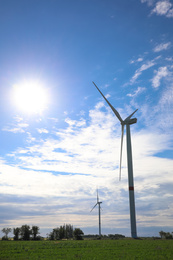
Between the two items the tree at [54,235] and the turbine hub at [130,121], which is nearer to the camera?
the turbine hub at [130,121]

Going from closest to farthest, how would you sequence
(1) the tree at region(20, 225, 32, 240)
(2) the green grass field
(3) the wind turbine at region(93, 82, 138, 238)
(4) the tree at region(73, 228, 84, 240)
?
(2) the green grass field, (3) the wind turbine at region(93, 82, 138, 238), (4) the tree at region(73, 228, 84, 240), (1) the tree at region(20, 225, 32, 240)

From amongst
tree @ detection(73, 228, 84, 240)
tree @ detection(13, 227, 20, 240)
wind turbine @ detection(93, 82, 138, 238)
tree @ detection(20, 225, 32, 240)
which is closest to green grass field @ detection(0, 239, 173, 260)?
wind turbine @ detection(93, 82, 138, 238)

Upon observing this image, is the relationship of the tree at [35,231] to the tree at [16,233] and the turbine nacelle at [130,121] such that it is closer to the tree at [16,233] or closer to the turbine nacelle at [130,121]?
the tree at [16,233]

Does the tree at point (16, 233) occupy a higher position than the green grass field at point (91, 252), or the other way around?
the green grass field at point (91, 252)

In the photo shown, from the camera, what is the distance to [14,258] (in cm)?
2764

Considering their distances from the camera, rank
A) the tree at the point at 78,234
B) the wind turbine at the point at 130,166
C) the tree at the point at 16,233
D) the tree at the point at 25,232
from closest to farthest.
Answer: the wind turbine at the point at 130,166
the tree at the point at 78,234
the tree at the point at 25,232
the tree at the point at 16,233

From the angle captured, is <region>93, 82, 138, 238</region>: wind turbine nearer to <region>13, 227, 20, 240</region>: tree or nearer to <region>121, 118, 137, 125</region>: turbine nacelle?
<region>121, 118, 137, 125</region>: turbine nacelle

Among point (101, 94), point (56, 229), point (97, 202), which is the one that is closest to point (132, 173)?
point (101, 94)

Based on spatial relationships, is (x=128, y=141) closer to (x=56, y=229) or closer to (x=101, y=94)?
(x=101, y=94)

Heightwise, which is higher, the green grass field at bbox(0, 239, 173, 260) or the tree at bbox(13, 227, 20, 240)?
the green grass field at bbox(0, 239, 173, 260)

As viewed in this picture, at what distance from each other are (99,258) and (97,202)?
99283 millimetres

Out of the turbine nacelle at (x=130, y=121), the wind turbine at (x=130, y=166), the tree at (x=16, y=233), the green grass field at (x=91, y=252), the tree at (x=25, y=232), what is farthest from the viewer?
the tree at (x=16, y=233)

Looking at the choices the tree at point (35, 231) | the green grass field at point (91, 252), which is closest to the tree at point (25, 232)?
the tree at point (35, 231)

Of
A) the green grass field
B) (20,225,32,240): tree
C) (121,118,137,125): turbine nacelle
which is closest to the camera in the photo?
the green grass field
